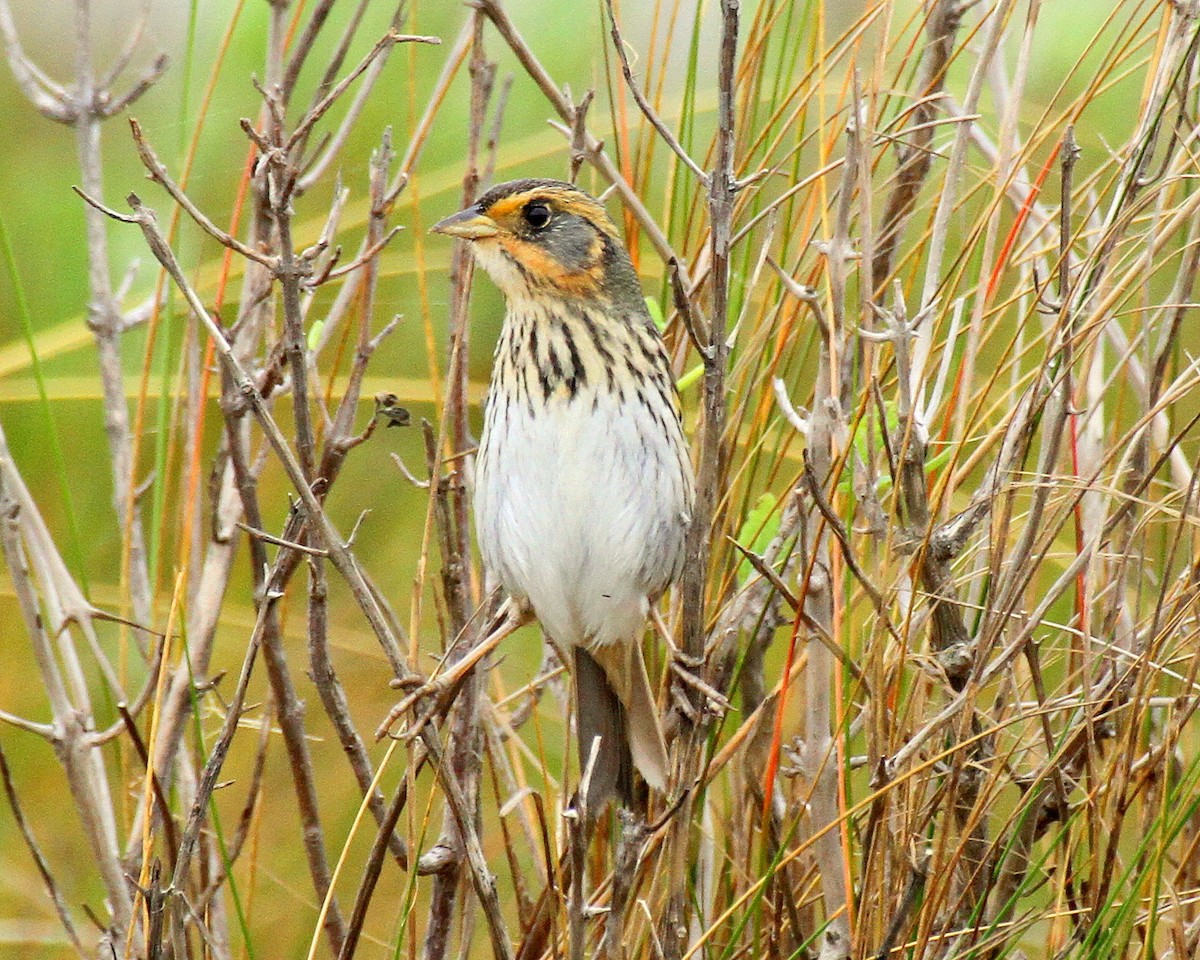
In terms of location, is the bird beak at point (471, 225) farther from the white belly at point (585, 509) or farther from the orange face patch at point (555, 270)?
the white belly at point (585, 509)

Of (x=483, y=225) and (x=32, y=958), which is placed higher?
(x=483, y=225)

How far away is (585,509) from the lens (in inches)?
91.5

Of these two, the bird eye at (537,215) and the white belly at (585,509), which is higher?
the bird eye at (537,215)

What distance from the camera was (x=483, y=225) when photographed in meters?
2.31

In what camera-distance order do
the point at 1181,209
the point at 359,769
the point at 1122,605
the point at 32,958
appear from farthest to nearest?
the point at 32,958, the point at 359,769, the point at 1122,605, the point at 1181,209

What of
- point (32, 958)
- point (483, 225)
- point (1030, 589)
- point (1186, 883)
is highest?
point (483, 225)

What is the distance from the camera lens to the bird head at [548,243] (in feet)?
7.61

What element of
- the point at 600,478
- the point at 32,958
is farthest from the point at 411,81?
the point at 32,958

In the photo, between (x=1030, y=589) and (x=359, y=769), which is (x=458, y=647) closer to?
(x=359, y=769)

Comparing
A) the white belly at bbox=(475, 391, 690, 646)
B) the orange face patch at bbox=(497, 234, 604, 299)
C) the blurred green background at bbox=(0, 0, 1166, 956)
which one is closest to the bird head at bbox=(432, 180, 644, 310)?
the orange face patch at bbox=(497, 234, 604, 299)

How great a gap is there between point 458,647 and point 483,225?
25.2 inches

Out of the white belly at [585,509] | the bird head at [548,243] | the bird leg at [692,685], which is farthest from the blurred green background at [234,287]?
the bird leg at [692,685]

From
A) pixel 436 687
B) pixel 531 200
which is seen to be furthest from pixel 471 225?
pixel 436 687

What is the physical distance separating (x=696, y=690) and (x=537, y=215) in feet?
2.60
